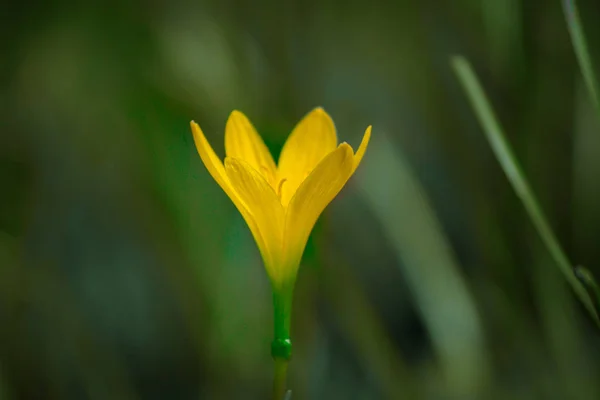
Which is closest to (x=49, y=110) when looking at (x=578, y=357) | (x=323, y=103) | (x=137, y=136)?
(x=137, y=136)

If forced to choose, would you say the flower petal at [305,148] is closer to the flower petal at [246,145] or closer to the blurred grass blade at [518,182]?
the flower petal at [246,145]

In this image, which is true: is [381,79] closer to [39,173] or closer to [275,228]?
[39,173]

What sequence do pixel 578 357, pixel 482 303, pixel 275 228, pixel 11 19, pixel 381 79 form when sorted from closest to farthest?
pixel 275 228, pixel 578 357, pixel 482 303, pixel 11 19, pixel 381 79

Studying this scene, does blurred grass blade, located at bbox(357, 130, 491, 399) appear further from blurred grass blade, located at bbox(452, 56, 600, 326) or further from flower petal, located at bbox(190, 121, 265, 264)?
flower petal, located at bbox(190, 121, 265, 264)

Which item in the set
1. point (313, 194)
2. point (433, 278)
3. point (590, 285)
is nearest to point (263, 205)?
point (313, 194)

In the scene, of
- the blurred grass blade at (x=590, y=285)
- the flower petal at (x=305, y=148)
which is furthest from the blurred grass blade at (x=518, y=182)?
the flower petal at (x=305, y=148)

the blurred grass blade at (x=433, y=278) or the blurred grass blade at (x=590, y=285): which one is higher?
the blurred grass blade at (x=590, y=285)
